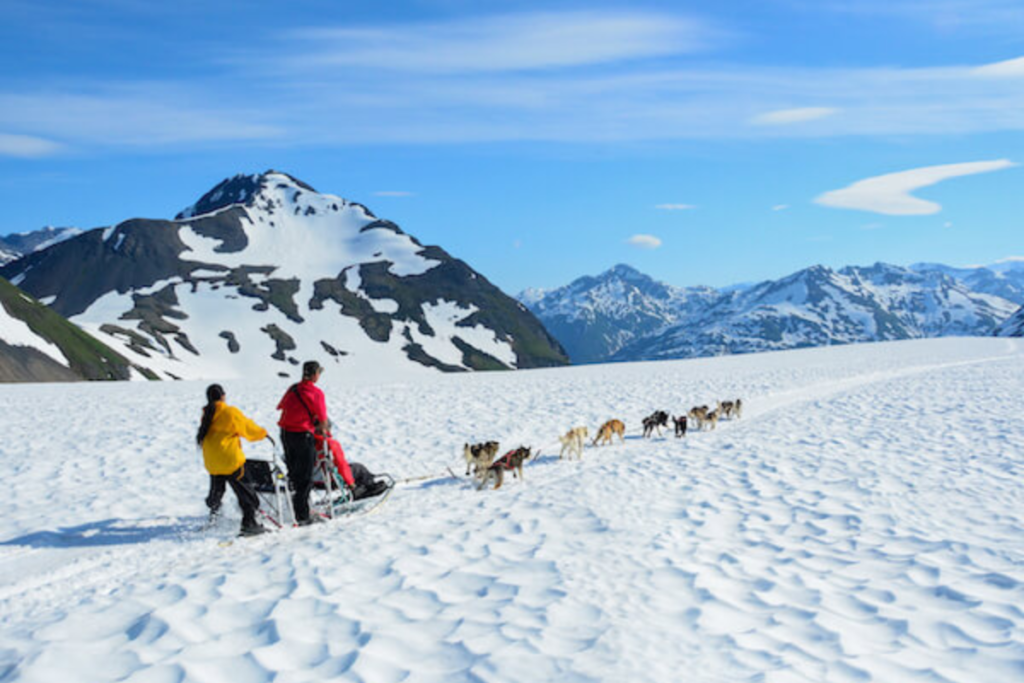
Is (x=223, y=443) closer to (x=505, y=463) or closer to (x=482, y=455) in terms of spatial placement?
(x=482, y=455)

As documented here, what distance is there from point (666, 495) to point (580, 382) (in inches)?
1092

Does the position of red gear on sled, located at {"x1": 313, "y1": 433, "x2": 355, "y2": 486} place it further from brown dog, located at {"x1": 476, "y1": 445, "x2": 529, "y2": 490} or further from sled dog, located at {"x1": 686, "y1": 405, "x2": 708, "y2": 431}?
sled dog, located at {"x1": 686, "y1": 405, "x2": 708, "y2": 431}

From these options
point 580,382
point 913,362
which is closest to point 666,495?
point 580,382

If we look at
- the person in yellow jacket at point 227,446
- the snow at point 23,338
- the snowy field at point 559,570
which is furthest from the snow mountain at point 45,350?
the person in yellow jacket at point 227,446

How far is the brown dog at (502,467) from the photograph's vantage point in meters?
14.4

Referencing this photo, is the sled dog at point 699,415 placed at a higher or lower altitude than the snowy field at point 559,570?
higher

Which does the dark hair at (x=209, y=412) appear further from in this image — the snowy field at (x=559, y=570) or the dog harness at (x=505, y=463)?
the dog harness at (x=505, y=463)

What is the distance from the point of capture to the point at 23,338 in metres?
93.0

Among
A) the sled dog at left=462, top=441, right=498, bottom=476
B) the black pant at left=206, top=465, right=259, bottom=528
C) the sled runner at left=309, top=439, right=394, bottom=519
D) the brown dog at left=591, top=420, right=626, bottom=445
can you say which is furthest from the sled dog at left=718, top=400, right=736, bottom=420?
the black pant at left=206, top=465, right=259, bottom=528

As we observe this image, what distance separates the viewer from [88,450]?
60.8 feet

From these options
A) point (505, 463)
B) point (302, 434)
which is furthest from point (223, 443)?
point (505, 463)

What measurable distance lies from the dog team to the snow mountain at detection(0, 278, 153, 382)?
86174mm

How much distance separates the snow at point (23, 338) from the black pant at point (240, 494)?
327 ft

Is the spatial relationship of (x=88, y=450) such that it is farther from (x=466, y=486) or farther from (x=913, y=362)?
(x=913, y=362)
